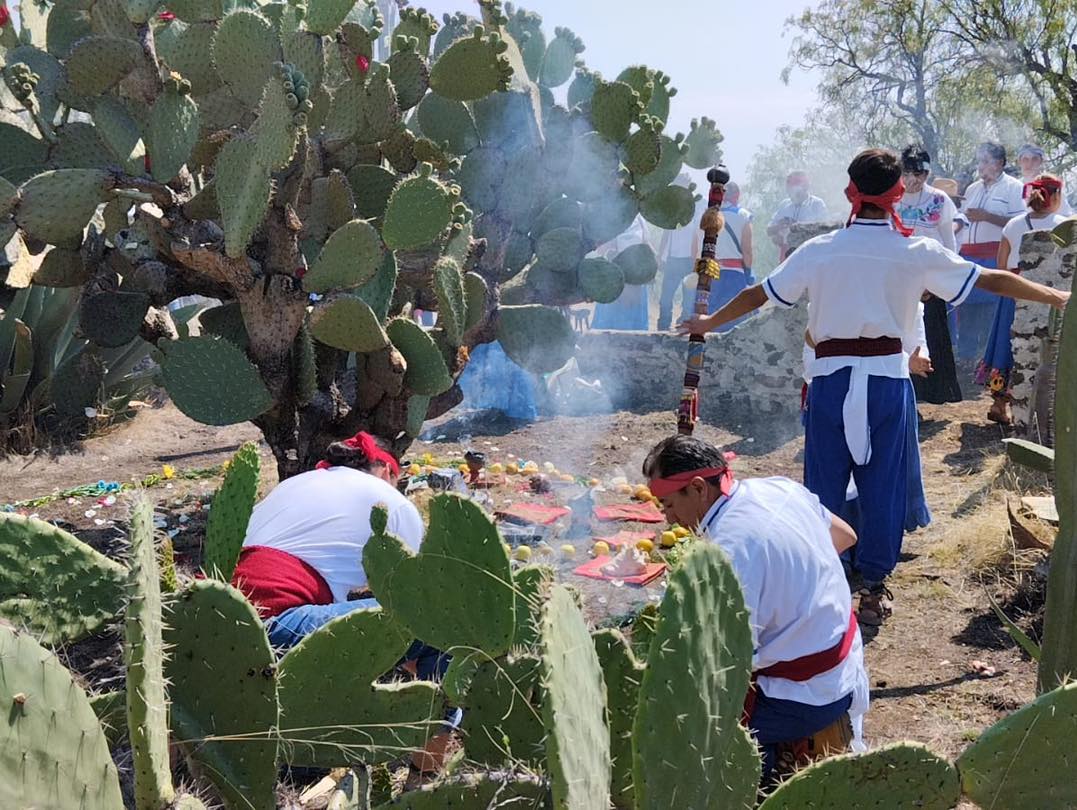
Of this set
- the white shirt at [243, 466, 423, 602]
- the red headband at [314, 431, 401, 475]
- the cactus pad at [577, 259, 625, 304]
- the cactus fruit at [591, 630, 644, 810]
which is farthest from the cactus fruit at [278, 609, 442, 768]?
the cactus pad at [577, 259, 625, 304]

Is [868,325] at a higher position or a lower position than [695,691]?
higher

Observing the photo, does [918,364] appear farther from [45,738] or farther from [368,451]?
[45,738]

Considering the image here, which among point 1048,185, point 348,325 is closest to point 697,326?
point 348,325

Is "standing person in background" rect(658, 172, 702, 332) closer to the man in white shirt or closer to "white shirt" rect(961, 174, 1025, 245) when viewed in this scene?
"white shirt" rect(961, 174, 1025, 245)

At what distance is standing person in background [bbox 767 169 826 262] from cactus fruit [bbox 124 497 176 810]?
828cm

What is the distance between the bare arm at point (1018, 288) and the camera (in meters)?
3.20

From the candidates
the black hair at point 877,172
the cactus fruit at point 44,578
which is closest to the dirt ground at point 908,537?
the cactus fruit at point 44,578

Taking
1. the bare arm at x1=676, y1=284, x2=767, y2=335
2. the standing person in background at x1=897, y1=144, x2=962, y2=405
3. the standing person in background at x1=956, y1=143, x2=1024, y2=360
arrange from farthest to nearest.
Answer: the standing person in background at x1=956, y1=143, x2=1024, y2=360 → the standing person in background at x1=897, y1=144, x2=962, y2=405 → the bare arm at x1=676, y1=284, x2=767, y2=335

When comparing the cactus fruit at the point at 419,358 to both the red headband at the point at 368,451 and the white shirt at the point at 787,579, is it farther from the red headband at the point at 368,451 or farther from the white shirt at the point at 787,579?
the white shirt at the point at 787,579

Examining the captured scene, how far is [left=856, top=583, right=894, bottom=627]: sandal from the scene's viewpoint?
3797 millimetres

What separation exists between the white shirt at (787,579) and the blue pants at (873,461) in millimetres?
1333

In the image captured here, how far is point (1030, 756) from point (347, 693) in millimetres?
1182

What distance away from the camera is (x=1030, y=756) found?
150 centimetres

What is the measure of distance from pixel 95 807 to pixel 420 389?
11.7 feet
